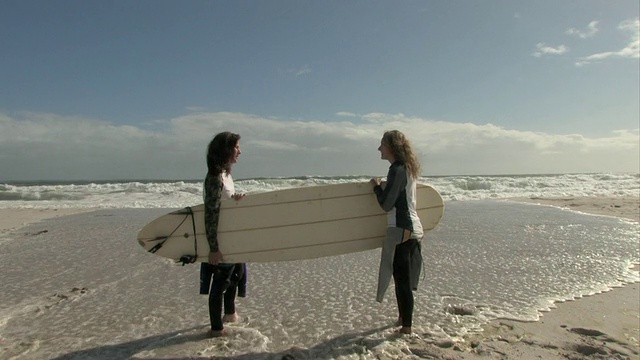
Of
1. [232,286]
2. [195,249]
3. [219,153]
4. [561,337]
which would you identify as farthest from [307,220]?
[561,337]

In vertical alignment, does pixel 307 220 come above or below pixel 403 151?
below

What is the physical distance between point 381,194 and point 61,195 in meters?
21.3

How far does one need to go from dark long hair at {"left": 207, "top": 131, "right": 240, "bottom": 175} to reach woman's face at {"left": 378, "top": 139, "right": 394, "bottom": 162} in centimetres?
105

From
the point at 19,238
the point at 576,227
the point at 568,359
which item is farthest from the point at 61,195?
the point at 568,359

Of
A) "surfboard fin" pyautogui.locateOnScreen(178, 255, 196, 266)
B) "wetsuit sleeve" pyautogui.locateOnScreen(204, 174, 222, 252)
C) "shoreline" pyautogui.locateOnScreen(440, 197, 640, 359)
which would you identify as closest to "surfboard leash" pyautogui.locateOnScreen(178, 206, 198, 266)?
"surfboard fin" pyautogui.locateOnScreen(178, 255, 196, 266)

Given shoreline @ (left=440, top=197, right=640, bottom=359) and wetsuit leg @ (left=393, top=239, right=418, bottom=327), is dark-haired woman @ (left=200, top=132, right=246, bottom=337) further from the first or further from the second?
shoreline @ (left=440, top=197, right=640, bottom=359)

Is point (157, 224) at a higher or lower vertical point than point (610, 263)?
higher

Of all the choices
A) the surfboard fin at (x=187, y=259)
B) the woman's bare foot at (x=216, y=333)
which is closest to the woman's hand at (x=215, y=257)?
the surfboard fin at (x=187, y=259)

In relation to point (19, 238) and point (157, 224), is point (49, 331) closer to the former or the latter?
point (157, 224)

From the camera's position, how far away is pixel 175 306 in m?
3.68

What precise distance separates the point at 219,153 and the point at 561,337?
9.06 ft

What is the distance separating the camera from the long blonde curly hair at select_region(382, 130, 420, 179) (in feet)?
9.50

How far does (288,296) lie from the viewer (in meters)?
3.94

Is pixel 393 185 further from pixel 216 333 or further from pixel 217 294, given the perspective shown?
pixel 216 333
